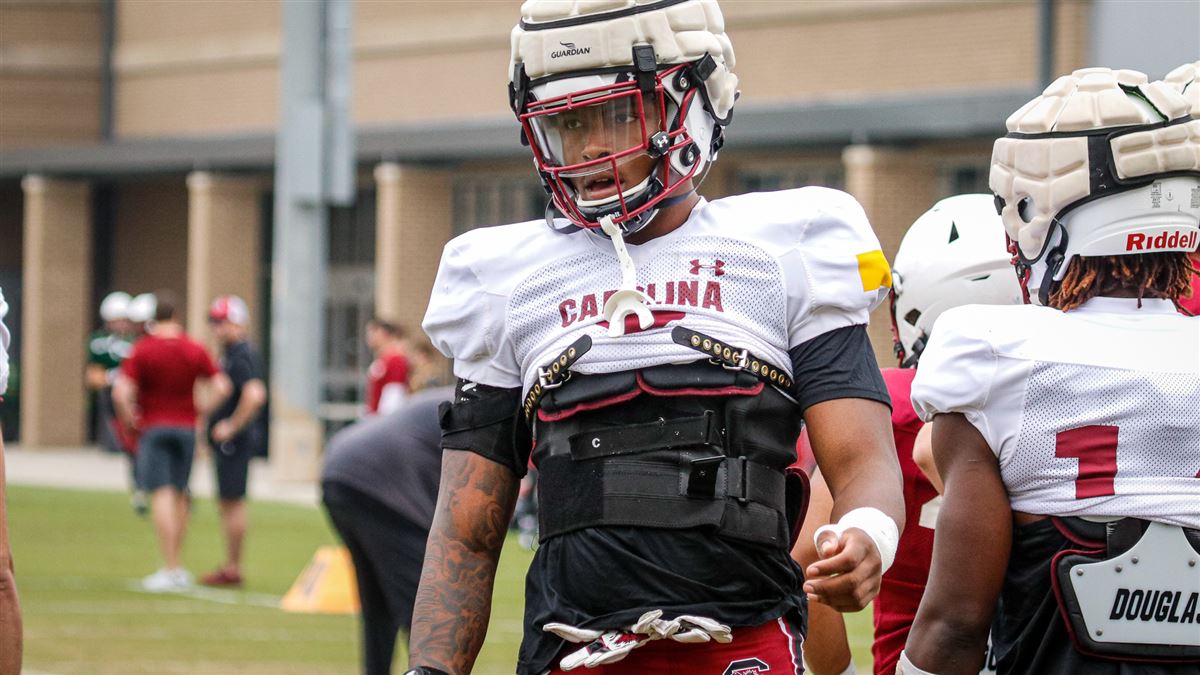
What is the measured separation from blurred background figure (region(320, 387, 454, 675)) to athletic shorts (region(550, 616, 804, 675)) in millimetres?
3336

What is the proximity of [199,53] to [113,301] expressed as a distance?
25.0ft

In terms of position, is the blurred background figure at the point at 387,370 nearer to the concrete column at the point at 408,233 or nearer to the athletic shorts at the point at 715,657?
the concrete column at the point at 408,233

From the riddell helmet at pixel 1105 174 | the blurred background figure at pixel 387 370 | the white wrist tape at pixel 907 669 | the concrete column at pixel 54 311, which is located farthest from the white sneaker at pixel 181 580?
the concrete column at pixel 54 311

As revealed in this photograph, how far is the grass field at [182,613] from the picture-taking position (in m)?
9.37

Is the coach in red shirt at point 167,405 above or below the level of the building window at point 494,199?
below

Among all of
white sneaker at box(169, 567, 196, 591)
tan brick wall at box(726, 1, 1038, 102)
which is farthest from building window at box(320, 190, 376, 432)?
white sneaker at box(169, 567, 196, 591)

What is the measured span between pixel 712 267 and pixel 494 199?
72.3ft

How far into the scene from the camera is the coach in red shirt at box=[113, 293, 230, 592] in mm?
12523

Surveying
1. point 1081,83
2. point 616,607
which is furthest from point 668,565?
point 1081,83

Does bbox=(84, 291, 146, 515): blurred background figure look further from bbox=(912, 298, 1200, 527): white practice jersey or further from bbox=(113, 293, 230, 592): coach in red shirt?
bbox=(912, 298, 1200, 527): white practice jersey

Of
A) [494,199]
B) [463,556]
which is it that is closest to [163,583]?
[463,556]

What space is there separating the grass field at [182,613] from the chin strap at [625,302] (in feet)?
19.6

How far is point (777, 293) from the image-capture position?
3.14 m

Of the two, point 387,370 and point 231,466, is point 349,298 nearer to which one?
point 387,370
